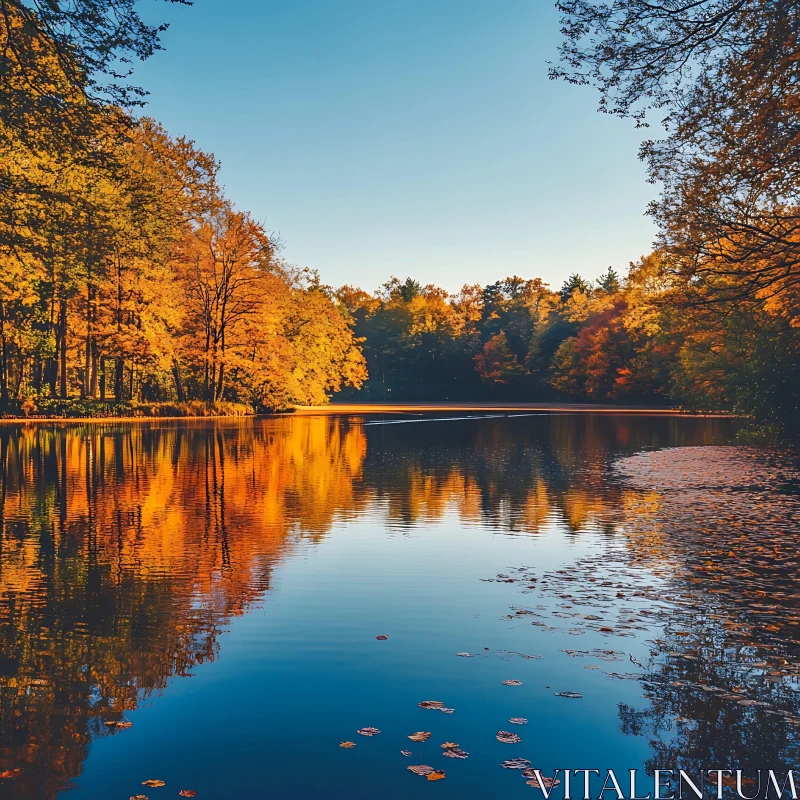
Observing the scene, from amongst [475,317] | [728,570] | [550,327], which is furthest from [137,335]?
[475,317]

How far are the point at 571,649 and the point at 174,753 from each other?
346cm

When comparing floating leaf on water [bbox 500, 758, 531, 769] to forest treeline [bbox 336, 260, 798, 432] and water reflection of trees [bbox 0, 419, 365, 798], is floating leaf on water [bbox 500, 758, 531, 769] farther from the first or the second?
forest treeline [bbox 336, 260, 798, 432]

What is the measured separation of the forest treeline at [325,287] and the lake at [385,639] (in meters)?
7.38

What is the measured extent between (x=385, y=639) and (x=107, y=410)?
4618 cm

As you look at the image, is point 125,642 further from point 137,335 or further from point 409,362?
point 409,362

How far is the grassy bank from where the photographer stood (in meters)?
46.8

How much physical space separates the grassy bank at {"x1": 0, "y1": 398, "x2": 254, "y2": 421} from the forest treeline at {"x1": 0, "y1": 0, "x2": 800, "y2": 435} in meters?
0.38

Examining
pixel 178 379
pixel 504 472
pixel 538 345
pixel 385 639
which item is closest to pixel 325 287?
pixel 538 345

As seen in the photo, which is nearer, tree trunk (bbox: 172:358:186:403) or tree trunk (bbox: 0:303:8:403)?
tree trunk (bbox: 0:303:8:403)

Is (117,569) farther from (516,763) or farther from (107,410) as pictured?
(107,410)

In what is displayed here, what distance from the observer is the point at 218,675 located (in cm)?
651

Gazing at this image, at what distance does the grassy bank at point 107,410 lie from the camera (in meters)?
46.8

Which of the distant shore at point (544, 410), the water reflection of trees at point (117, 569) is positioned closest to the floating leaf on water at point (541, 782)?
the water reflection of trees at point (117, 569)

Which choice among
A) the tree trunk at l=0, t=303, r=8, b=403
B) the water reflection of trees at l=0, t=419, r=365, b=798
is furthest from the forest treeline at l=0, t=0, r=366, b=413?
the water reflection of trees at l=0, t=419, r=365, b=798
